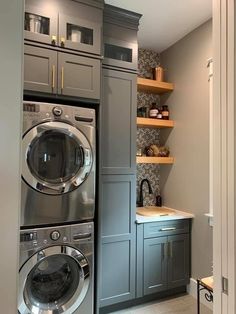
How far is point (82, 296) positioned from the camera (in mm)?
2027

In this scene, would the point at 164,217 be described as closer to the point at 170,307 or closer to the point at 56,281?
the point at 170,307

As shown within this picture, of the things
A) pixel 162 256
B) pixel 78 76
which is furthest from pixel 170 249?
pixel 78 76

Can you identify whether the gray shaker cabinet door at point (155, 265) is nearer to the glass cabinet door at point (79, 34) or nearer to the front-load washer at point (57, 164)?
the front-load washer at point (57, 164)

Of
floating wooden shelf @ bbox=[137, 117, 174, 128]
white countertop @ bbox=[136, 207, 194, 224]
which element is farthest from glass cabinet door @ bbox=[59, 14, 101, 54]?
white countertop @ bbox=[136, 207, 194, 224]

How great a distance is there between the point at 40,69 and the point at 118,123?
841mm

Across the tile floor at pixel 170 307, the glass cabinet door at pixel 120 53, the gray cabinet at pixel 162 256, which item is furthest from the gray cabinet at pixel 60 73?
the tile floor at pixel 170 307

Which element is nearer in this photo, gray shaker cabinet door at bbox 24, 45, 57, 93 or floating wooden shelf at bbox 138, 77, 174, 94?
gray shaker cabinet door at bbox 24, 45, 57, 93

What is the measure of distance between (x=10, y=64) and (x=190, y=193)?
245cm

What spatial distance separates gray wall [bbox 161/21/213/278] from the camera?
104 inches

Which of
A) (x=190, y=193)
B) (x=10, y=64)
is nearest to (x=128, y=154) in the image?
(x=190, y=193)

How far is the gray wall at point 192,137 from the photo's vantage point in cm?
265

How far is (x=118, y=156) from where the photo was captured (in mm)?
2434

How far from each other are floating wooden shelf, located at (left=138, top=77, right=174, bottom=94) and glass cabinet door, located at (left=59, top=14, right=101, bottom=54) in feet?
2.67

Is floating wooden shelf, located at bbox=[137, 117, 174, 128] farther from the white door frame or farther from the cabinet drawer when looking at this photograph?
the white door frame
